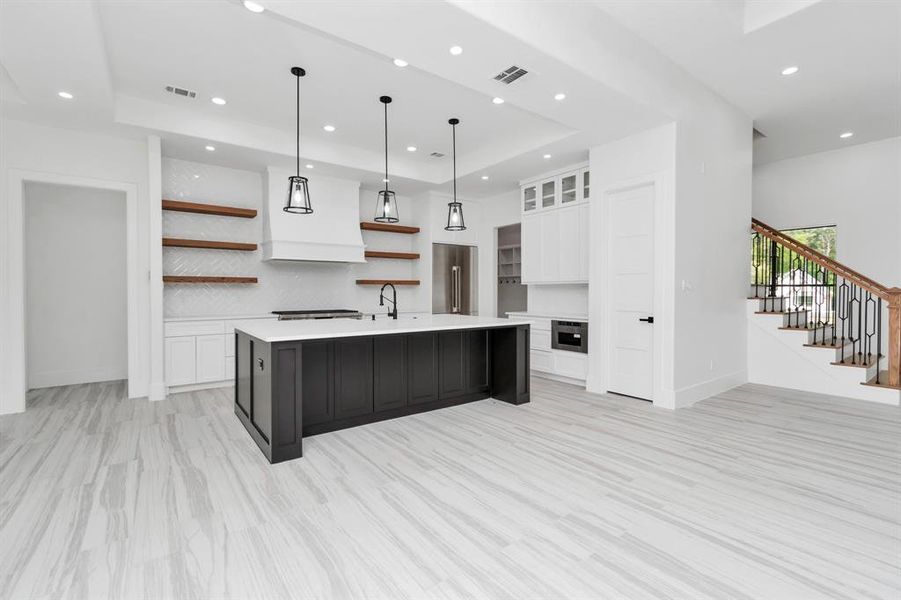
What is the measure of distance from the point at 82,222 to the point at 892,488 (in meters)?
8.41

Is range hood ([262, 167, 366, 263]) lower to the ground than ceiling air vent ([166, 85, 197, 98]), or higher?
lower

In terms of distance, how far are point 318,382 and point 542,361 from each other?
335cm

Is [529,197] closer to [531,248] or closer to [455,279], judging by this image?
[531,248]

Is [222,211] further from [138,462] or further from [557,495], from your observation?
[557,495]

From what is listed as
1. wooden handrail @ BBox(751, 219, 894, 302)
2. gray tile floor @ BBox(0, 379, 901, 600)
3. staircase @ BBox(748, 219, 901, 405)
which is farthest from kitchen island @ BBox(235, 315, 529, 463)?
wooden handrail @ BBox(751, 219, 894, 302)

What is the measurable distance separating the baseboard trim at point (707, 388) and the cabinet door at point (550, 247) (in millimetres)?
2153

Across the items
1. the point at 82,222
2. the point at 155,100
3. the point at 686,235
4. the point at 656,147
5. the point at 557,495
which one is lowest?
the point at 557,495

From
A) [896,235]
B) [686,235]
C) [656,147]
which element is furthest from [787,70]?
[896,235]

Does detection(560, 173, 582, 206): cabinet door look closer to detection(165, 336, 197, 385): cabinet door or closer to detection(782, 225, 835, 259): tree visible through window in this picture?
detection(782, 225, 835, 259): tree visible through window

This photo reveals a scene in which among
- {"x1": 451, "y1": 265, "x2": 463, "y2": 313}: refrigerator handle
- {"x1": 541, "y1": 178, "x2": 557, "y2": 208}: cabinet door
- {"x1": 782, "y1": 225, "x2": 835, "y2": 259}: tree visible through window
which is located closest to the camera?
{"x1": 541, "y1": 178, "x2": 557, "y2": 208}: cabinet door

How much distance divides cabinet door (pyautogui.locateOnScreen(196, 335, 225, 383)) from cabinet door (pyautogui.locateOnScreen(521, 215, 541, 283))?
422 cm

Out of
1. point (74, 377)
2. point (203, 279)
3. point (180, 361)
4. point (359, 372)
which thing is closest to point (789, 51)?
point (359, 372)

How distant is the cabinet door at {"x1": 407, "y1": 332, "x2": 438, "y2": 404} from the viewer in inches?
160

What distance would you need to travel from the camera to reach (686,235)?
4461 mm
